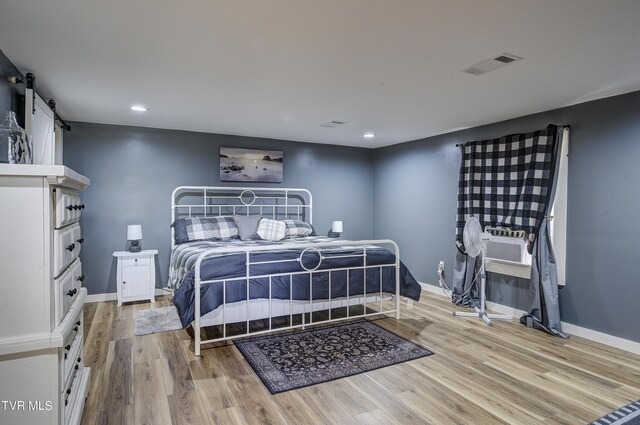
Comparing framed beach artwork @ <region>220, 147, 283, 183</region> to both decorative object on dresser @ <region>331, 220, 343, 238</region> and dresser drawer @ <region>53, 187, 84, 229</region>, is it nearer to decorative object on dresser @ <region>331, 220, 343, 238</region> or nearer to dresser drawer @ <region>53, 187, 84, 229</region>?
decorative object on dresser @ <region>331, 220, 343, 238</region>

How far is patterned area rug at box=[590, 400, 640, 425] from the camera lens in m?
2.15

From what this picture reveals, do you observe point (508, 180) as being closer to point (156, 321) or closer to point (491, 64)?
point (491, 64)

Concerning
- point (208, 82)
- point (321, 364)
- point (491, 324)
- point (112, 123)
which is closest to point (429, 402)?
point (321, 364)

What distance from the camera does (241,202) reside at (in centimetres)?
554

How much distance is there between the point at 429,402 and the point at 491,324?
191 cm

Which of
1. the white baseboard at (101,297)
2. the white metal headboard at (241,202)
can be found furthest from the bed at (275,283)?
the white baseboard at (101,297)

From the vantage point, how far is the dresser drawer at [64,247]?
163cm

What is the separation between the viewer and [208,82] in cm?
304

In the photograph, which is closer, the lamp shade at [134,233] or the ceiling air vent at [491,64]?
the ceiling air vent at [491,64]

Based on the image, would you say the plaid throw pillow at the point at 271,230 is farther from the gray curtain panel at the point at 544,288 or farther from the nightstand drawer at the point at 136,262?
the gray curtain panel at the point at 544,288

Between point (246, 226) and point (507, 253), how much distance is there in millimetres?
3240

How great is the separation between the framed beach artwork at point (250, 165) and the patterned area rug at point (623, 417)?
461cm

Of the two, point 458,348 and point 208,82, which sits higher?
point 208,82

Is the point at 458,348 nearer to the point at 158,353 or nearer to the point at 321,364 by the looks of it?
the point at 321,364
